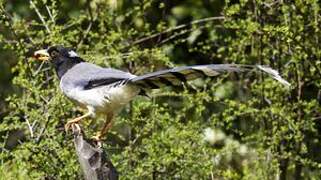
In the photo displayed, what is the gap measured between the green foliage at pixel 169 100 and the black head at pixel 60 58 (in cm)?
71

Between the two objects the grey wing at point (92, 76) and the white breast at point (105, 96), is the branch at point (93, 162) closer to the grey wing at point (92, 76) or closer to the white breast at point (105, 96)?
the white breast at point (105, 96)

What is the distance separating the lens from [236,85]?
8758 mm

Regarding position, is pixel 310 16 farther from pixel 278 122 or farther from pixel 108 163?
pixel 108 163

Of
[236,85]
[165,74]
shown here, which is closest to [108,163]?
[165,74]

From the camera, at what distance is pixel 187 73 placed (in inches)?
188

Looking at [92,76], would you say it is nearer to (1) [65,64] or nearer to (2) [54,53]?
(1) [65,64]

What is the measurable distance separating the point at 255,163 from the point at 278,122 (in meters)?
0.39

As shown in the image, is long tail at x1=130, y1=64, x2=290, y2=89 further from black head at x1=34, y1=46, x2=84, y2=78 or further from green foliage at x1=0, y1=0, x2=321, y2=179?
green foliage at x1=0, y1=0, x2=321, y2=179

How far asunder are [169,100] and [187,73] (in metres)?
3.85

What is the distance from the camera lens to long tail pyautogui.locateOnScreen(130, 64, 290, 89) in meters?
4.68

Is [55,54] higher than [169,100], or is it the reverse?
[55,54]

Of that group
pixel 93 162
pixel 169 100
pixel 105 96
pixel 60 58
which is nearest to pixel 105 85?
pixel 105 96

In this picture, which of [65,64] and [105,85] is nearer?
[105,85]

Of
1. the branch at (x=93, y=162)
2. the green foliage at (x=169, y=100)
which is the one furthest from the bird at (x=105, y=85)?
the green foliage at (x=169, y=100)
